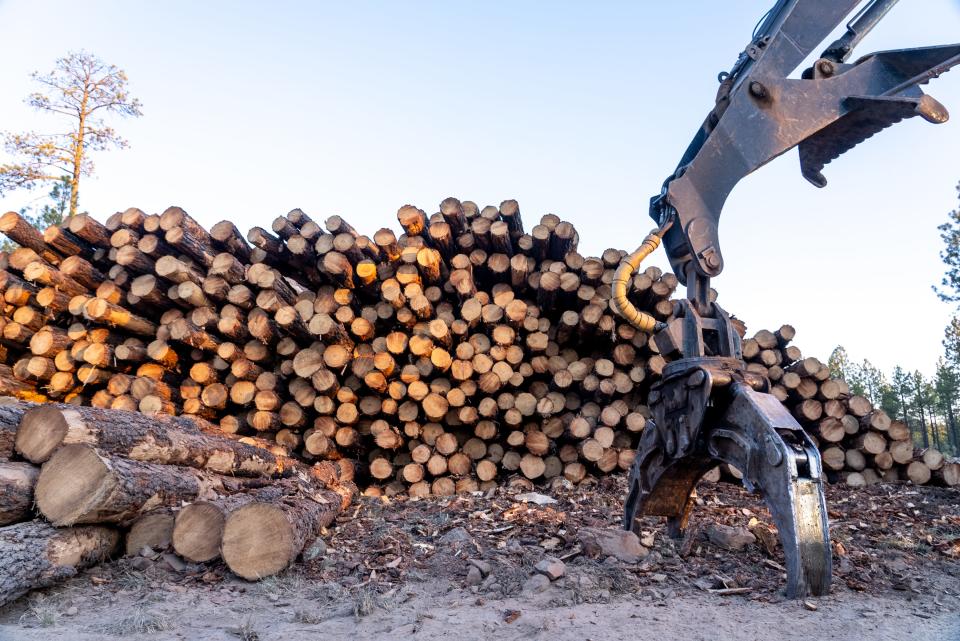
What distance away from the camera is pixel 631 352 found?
5.38 metres

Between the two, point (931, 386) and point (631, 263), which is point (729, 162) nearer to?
point (631, 263)

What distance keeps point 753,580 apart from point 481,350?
310 cm

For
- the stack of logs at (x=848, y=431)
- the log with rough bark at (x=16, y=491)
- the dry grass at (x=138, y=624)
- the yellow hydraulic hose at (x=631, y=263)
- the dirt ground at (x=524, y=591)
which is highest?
the yellow hydraulic hose at (x=631, y=263)

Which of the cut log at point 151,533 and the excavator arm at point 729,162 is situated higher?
the excavator arm at point 729,162

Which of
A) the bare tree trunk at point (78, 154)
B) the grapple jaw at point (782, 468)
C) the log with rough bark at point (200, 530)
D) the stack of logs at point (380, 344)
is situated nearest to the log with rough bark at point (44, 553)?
the log with rough bark at point (200, 530)

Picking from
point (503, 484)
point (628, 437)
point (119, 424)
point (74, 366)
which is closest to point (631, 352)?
point (628, 437)

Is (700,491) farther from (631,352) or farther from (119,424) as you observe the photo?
(119,424)

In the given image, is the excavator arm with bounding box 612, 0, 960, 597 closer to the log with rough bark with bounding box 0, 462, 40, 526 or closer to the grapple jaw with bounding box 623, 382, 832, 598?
the grapple jaw with bounding box 623, 382, 832, 598

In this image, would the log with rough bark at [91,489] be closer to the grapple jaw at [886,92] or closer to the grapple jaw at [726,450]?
the grapple jaw at [726,450]

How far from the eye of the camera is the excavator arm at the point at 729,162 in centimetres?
279

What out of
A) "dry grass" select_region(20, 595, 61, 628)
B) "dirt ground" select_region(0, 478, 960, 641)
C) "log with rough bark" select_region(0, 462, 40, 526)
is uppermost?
"log with rough bark" select_region(0, 462, 40, 526)

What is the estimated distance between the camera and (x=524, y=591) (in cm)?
256

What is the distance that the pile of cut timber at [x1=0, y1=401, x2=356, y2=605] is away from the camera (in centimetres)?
267

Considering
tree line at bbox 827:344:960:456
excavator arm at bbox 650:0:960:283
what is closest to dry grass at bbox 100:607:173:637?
excavator arm at bbox 650:0:960:283
